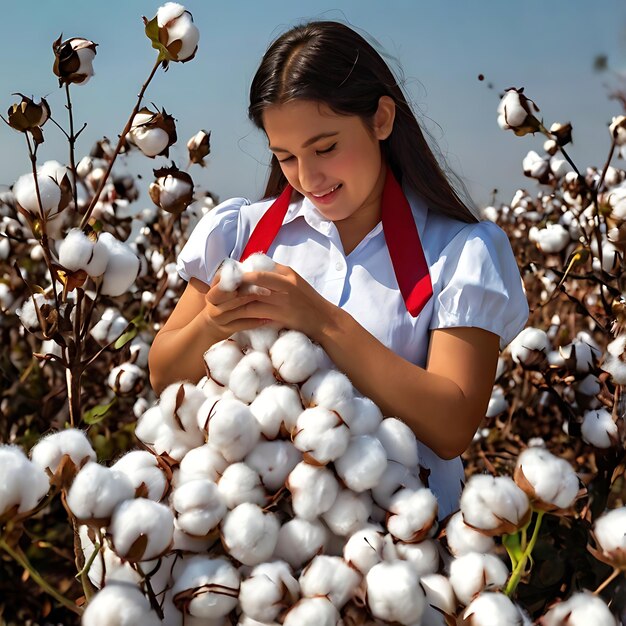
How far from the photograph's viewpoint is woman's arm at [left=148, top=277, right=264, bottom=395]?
890 mm

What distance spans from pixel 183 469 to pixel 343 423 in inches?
5.7

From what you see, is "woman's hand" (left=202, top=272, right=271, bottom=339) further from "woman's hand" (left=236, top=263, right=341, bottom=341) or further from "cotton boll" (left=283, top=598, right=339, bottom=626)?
"cotton boll" (left=283, top=598, right=339, bottom=626)

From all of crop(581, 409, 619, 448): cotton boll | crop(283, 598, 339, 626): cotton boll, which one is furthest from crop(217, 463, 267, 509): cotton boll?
crop(581, 409, 619, 448): cotton boll

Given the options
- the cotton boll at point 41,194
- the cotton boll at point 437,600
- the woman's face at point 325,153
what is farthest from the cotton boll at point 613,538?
the cotton boll at point 41,194

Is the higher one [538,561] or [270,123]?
[270,123]

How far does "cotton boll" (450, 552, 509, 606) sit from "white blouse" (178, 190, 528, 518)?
0.37 metres

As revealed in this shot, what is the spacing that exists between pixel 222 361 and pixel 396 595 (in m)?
Result: 0.28

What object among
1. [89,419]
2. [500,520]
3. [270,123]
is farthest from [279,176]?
[500,520]

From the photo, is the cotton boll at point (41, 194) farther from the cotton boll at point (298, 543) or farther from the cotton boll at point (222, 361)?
the cotton boll at point (298, 543)

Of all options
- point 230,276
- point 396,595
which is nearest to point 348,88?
point 230,276

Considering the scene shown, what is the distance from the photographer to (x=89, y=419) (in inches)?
46.8

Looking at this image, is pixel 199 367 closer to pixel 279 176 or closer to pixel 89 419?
pixel 89 419

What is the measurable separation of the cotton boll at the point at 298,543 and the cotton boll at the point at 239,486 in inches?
1.3

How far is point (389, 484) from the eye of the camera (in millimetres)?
745
